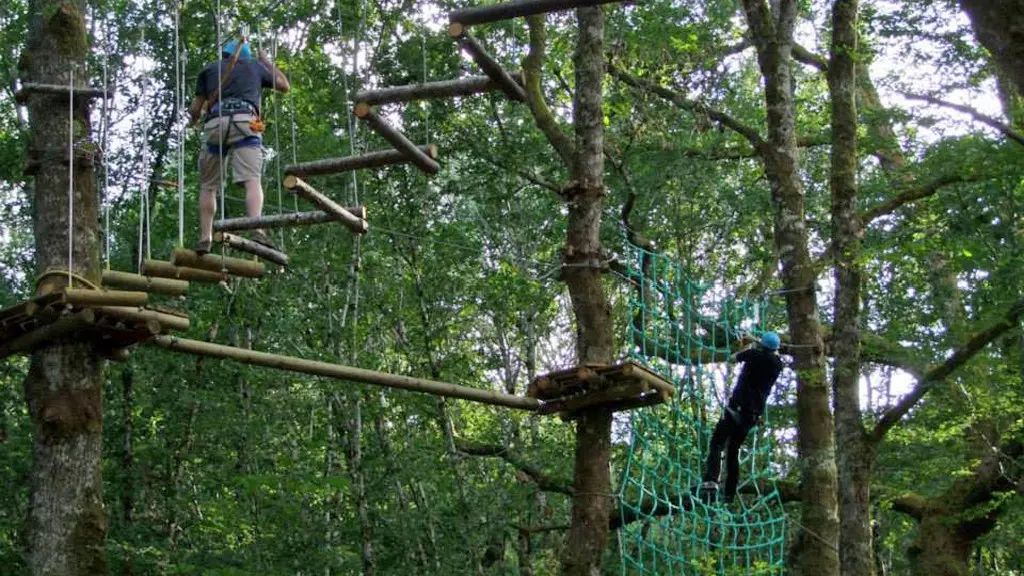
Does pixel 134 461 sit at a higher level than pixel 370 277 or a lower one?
lower

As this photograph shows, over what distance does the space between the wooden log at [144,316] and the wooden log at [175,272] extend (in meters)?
0.17

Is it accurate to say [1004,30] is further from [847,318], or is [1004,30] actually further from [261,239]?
[847,318]

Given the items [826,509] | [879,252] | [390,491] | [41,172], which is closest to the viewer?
[41,172]

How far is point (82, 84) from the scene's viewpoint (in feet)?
19.2

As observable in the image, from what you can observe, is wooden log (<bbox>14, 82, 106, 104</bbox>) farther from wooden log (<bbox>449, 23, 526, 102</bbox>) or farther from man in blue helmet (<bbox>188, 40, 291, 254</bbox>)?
wooden log (<bbox>449, 23, 526, 102</bbox>)

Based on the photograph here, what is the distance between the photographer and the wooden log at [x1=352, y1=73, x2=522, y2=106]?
4.89m

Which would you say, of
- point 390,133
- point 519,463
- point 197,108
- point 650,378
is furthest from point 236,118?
point 519,463

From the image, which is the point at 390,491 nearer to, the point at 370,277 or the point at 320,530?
the point at 320,530

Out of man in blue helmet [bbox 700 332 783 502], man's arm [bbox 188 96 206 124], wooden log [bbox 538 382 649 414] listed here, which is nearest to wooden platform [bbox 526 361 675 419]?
wooden log [bbox 538 382 649 414]

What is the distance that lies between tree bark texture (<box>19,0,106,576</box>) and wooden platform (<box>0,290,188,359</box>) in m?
0.21

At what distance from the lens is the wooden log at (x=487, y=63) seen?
181 inches

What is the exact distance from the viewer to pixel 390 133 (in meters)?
4.84

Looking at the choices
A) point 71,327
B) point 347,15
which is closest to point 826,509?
point 71,327

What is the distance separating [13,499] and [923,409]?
7143mm
